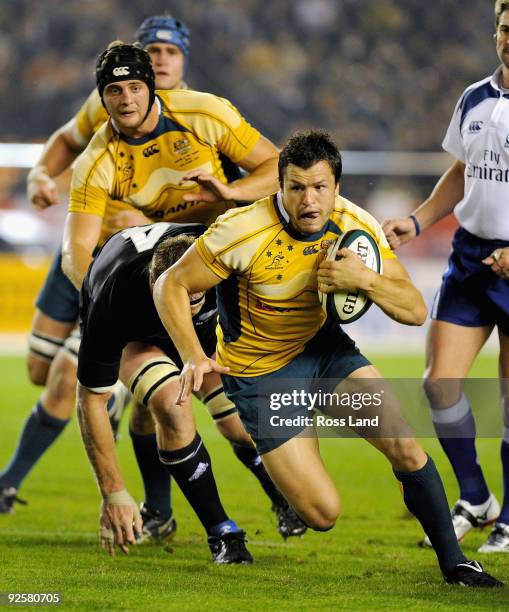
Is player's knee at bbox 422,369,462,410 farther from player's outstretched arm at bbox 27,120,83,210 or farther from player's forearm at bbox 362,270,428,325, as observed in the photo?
player's outstretched arm at bbox 27,120,83,210

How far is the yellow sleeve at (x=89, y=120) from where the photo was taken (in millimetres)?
6098

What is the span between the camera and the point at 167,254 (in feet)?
14.0

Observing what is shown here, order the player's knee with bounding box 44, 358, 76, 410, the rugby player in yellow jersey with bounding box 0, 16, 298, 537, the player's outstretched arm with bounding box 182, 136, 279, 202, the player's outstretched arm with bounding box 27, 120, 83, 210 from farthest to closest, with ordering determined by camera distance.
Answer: the player's outstretched arm with bounding box 27, 120, 83, 210, the player's knee with bounding box 44, 358, 76, 410, the rugby player in yellow jersey with bounding box 0, 16, 298, 537, the player's outstretched arm with bounding box 182, 136, 279, 202

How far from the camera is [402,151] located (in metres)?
16.8

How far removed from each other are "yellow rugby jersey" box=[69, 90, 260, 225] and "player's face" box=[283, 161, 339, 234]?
1.41 meters

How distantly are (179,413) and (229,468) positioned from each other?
296cm

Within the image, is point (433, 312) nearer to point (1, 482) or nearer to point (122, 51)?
point (122, 51)

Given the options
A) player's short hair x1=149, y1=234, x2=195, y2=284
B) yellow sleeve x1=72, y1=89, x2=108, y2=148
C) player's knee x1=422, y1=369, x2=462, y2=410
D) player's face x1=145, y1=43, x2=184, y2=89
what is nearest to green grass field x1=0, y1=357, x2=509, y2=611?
player's knee x1=422, y1=369, x2=462, y2=410

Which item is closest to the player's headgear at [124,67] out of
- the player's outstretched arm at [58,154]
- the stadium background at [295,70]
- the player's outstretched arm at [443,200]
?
the player's outstretched arm at [58,154]

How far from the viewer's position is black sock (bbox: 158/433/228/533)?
4.60m

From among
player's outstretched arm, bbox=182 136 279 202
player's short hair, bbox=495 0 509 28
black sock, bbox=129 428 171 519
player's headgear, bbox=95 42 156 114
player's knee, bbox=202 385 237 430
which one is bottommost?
black sock, bbox=129 428 171 519

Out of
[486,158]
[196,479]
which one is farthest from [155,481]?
[486,158]

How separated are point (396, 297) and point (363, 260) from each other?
0.56 feet

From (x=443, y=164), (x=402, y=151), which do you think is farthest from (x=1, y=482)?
(x=402, y=151)
